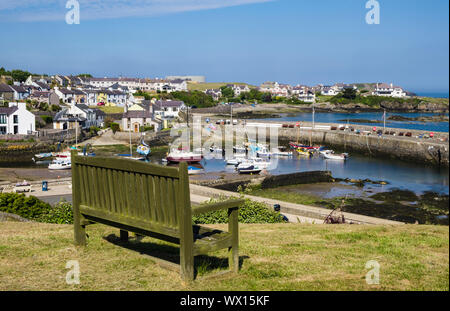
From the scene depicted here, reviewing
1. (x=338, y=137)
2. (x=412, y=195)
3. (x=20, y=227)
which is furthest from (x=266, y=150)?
(x=20, y=227)

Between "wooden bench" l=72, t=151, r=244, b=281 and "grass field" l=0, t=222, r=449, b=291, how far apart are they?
40 centimetres

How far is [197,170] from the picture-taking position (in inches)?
1694

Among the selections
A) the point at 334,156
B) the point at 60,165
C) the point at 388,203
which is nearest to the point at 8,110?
the point at 60,165

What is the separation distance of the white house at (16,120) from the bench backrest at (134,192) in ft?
182

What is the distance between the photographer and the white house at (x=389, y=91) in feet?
512

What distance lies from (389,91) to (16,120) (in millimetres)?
128366

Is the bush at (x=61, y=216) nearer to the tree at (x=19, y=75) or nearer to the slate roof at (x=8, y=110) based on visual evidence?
the slate roof at (x=8, y=110)

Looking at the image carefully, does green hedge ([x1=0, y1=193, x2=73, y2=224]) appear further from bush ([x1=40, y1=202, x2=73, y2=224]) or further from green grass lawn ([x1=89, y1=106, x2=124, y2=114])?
green grass lawn ([x1=89, y1=106, x2=124, y2=114])

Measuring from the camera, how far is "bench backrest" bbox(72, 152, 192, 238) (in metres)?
5.52

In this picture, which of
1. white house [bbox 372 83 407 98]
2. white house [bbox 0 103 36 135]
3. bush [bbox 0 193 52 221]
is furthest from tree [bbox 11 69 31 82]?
bush [bbox 0 193 52 221]

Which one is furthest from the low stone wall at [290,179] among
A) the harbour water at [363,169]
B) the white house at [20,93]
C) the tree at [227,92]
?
the tree at [227,92]

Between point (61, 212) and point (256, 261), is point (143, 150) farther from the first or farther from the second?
point (256, 261)
